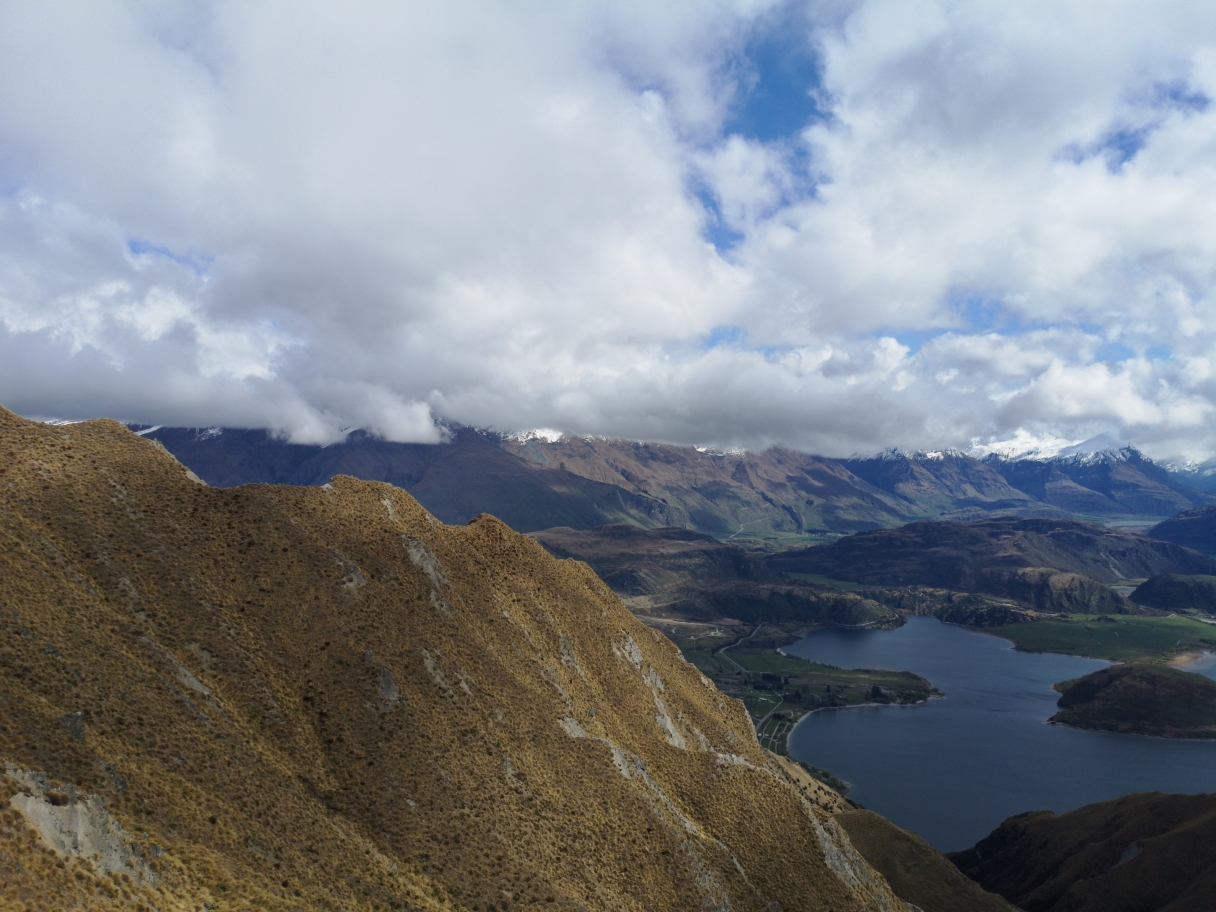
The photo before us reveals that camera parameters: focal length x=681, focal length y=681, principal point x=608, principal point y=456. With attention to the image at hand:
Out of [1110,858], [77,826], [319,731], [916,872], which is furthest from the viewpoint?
[1110,858]

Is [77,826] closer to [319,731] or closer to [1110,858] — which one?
[319,731]

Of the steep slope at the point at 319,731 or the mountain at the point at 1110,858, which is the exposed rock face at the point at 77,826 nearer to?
the steep slope at the point at 319,731

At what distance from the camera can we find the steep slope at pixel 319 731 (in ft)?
132

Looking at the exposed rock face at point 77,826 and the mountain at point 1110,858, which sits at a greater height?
the exposed rock face at point 77,826

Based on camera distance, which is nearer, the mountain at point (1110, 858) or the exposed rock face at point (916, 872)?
the exposed rock face at point (916, 872)

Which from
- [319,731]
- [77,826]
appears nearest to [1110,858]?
[319,731]

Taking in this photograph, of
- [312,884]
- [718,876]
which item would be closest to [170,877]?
[312,884]

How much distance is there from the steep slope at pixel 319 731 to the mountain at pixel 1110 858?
2739 inches

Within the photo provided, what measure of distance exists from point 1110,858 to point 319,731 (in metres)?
149

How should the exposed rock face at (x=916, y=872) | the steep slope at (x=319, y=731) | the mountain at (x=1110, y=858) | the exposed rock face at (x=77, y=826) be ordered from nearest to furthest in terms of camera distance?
the exposed rock face at (x=77, y=826) < the steep slope at (x=319, y=731) < the exposed rock face at (x=916, y=872) < the mountain at (x=1110, y=858)

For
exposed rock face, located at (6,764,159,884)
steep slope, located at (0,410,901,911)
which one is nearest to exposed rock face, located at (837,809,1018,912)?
steep slope, located at (0,410,901,911)

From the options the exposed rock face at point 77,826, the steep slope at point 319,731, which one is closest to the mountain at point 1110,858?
the steep slope at point 319,731

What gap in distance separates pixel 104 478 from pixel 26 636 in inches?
982

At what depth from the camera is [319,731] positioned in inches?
2288
